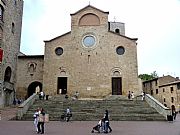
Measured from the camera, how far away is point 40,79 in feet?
113

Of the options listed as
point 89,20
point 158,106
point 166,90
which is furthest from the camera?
point 166,90

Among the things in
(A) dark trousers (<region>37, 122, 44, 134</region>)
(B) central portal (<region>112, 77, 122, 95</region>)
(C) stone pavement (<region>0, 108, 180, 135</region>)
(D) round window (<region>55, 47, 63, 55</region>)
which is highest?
(D) round window (<region>55, 47, 63, 55</region>)

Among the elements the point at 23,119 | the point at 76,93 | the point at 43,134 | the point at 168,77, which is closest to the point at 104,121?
the point at 43,134

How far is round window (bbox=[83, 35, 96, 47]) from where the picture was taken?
33688mm

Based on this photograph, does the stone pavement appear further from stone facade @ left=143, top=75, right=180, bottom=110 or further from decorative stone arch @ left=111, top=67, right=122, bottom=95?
stone facade @ left=143, top=75, right=180, bottom=110

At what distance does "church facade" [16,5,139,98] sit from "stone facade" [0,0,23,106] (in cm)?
168

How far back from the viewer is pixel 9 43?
3195 centimetres

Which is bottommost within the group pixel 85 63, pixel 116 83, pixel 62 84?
pixel 62 84

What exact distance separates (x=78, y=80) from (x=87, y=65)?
7.46 feet

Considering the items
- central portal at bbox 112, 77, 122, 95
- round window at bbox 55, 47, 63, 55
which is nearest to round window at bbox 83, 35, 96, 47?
round window at bbox 55, 47, 63, 55

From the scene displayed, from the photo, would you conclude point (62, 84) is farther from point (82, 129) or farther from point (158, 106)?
point (82, 129)

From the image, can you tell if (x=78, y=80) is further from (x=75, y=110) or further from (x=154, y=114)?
(x=154, y=114)

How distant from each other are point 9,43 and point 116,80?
47.0 feet

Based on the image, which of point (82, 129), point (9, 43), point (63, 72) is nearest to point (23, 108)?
point (82, 129)
